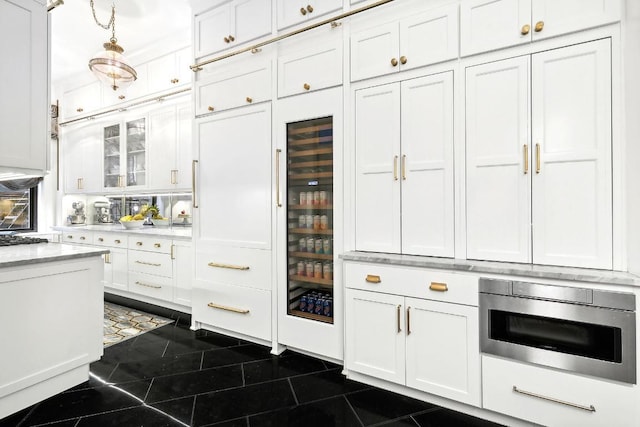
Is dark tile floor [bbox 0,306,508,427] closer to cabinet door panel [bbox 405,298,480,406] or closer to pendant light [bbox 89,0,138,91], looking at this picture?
cabinet door panel [bbox 405,298,480,406]

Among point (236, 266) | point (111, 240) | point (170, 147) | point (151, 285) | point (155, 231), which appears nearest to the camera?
point (236, 266)

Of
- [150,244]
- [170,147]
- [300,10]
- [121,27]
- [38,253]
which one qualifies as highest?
[121,27]

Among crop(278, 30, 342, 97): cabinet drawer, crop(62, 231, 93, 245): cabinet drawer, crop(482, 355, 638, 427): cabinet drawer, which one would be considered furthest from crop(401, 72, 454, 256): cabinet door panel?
crop(62, 231, 93, 245): cabinet drawer

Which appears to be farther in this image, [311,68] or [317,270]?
[317,270]

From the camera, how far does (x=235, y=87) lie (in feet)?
8.75

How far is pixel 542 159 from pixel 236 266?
2.28 metres

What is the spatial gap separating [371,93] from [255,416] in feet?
6.94

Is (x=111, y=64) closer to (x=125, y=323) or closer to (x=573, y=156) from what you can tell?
(x=125, y=323)

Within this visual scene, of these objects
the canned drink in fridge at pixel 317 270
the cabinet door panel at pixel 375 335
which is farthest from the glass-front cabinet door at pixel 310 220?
the cabinet door panel at pixel 375 335

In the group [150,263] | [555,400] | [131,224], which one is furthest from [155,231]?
[555,400]

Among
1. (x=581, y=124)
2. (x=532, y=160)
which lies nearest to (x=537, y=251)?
(x=532, y=160)

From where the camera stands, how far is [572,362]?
1.48 metres

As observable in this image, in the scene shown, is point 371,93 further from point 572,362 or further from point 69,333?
point 69,333

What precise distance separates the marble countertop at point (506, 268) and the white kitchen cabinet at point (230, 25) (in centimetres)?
199
